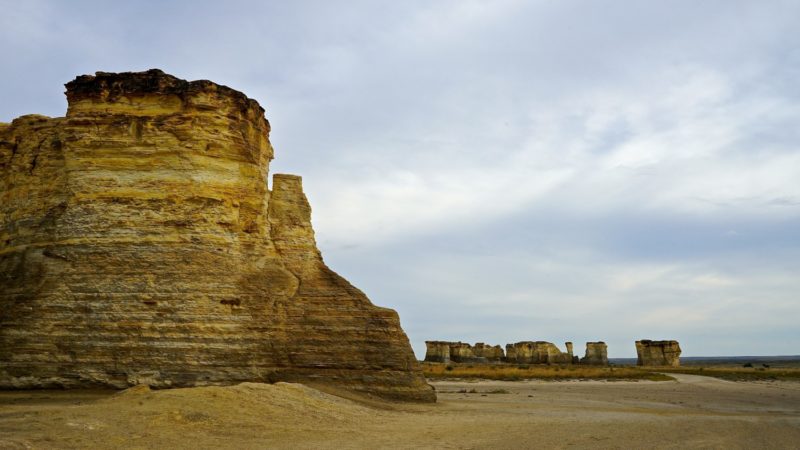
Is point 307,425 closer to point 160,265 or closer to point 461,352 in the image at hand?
point 160,265

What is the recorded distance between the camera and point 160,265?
1619 centimetres

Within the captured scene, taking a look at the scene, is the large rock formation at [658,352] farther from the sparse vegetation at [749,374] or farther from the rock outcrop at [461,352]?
the rock outcrop at [461,352]

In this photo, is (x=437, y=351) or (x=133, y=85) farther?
(x=437, y=351)

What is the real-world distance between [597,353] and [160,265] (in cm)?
6842

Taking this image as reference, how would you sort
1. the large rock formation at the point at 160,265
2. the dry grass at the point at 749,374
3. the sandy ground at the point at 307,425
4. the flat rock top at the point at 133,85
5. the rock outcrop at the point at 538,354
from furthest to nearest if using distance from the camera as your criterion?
the rock outcrop at the point at 538,354, the dry grass at the point at 749,374, the flat rock top at the point at 133,85, the large rock formation at the point at 160,265, the sandy ground at the point at 307,425

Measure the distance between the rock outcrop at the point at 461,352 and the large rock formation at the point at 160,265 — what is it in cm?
5696

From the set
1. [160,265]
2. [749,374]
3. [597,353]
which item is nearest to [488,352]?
[597,353]

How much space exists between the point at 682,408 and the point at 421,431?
14087 mm

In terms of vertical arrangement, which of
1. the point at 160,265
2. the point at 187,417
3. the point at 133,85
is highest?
the point at 133,85

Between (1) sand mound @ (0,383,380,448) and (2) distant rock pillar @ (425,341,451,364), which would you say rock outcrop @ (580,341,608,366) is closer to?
(2) distant rock pillar @ (425,341,451,364)

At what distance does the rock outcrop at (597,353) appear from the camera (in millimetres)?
75062

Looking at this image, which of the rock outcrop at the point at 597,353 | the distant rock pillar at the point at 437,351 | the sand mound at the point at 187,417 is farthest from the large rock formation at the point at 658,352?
the sand mound at the point at 187,417

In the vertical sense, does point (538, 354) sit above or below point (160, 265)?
below

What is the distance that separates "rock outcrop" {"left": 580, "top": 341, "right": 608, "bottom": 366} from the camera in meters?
75.1
